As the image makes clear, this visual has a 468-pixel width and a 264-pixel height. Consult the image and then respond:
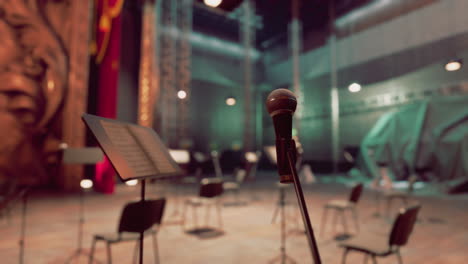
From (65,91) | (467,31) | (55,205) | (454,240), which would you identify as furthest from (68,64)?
(467,31)

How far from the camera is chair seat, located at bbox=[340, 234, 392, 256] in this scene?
2.19 m

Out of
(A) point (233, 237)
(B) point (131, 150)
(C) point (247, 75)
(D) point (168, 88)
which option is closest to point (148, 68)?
(D) point (168, 88)

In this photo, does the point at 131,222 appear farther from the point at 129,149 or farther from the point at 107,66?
the point at 107,66

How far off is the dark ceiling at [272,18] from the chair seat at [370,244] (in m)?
13.2

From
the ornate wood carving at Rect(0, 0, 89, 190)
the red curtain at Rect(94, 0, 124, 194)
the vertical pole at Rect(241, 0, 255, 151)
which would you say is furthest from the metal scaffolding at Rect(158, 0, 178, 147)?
the vertical pole at Rect(241, 0, 255, 151)

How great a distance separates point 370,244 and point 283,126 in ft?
6.52

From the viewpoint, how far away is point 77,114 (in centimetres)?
844

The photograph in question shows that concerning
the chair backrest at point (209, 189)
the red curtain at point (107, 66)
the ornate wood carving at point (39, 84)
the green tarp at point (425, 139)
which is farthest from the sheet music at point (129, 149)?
the green tarp at point (425, 139)

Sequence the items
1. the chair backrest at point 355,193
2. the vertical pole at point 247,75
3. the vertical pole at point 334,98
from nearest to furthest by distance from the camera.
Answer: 1. the chair backrest at point 355,193
2. the vertical pole at point 334,98
3. the vertical pole at point 247,75

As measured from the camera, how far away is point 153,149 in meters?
1.77

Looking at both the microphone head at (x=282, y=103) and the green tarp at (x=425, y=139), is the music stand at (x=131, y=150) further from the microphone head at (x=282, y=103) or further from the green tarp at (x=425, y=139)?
the green tarp at (x=425, y=139)

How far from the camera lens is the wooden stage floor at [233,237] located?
3271mm

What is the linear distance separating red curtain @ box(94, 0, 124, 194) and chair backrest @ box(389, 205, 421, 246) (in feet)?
25.2

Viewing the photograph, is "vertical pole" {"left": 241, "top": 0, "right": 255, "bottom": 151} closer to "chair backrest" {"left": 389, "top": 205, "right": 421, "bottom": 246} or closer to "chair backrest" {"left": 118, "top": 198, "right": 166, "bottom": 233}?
"chair backrest" {"left": 118, "top": 198, "right": 166, "bottom": 233}
